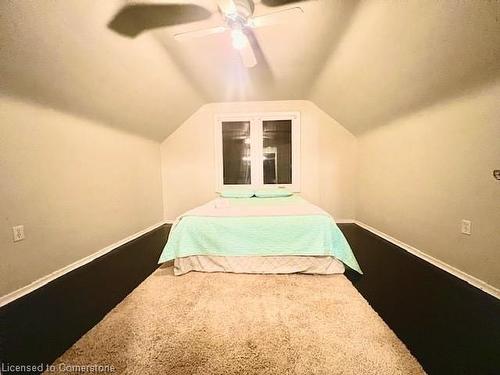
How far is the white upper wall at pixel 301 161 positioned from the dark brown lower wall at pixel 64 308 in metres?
1.96

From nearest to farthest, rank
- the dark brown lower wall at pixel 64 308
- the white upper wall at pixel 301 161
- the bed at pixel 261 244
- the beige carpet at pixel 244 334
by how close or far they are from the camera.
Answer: the beige carpet at pixel 244 334 < the dark brown lower wall at pixel 64 308 < the bed at pixel 261 244 < the white upper wall at pixel 301 161

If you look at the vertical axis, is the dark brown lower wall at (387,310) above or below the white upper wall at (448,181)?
below

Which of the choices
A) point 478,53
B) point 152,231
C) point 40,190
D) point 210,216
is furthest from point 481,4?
point 152,231

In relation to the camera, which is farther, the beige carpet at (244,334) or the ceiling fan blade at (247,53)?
the ceiling fan blade at (247,53)

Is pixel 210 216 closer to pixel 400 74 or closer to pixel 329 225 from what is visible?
pixel 329 225

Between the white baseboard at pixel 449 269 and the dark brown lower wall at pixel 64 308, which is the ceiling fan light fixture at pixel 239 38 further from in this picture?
the white baseboard at pixel 449 269

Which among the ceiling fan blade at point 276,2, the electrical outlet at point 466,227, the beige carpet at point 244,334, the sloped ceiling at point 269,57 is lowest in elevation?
the beige carpet at point 244,334

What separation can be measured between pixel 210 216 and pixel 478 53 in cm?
248

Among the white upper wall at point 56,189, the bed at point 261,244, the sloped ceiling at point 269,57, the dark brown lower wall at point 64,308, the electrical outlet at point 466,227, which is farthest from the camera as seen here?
the bed at point 261,244

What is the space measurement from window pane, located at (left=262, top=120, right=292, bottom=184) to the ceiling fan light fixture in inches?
90.1

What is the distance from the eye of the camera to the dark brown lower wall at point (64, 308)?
1157 millimetres

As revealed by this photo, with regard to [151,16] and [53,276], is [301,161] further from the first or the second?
[53,276]

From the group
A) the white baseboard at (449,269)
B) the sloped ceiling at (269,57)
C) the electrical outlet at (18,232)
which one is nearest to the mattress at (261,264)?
the white baseboard at (449,269)

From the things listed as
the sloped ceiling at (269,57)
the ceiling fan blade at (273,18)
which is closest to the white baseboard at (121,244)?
the sloped ceiling at (269,57)
